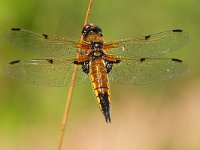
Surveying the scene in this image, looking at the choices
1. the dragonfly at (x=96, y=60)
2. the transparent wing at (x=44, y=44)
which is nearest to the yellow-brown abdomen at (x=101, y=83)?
the dragonfly at (x=96, y=60)

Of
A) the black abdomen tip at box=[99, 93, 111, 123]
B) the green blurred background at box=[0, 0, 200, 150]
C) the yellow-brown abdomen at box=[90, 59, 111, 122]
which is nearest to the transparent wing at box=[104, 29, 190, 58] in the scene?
the yellow-brown abdomen at box=[90, 59, 111, 122]

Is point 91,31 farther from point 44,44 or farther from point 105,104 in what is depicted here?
point 105,104

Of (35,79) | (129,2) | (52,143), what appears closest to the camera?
(35,79)

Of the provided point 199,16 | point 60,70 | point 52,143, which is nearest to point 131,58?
point 60,70

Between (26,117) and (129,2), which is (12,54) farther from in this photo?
(129,2)

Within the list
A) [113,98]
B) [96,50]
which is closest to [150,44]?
[96,50]

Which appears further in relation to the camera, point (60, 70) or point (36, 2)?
point (36, 2)
